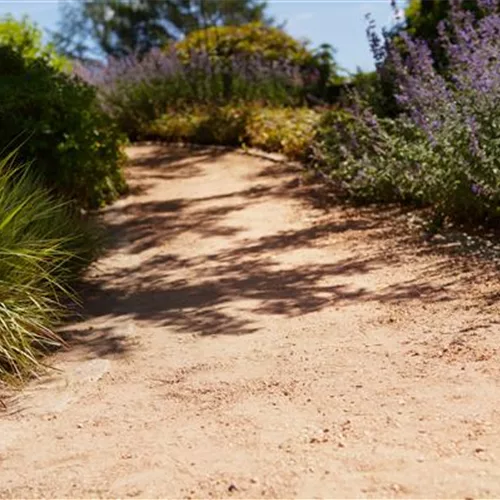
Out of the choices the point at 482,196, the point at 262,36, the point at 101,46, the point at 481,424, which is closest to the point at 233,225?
the point at 482,196

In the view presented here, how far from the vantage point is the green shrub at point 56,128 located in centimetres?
834

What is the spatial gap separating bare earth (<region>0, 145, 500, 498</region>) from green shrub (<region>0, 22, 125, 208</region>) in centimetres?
113

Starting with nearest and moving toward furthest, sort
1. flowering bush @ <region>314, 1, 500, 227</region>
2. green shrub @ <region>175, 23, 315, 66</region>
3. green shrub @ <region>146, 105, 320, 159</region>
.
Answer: flowering bush @ <region>314, 1, 500, 227</region> → green shrub @ <region>146, 105, 320, 159</region> → green shrub @ <region>175, 23, 315, 66</region>

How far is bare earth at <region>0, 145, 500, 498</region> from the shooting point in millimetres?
3438

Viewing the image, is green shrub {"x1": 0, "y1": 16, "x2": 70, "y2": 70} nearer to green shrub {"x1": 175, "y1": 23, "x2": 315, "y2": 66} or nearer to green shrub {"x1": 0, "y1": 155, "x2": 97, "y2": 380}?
green shrub {"x1": 0, "y1": 155, "x2": 97, "y2": 380}

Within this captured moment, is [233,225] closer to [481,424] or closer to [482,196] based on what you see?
[482,196]

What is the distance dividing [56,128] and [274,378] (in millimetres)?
4863

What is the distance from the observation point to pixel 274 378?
14.8 feet

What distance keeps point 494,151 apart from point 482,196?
0.45 metres

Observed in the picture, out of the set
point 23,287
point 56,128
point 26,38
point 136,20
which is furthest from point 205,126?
point 136,20

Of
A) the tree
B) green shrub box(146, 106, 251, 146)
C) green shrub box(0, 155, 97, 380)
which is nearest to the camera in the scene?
green shrub box(0, 155, 97, 380)

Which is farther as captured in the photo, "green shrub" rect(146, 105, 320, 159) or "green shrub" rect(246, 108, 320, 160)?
"green shrub" rect(146, 105, 320, 159)

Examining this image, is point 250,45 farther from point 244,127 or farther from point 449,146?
point 449,146

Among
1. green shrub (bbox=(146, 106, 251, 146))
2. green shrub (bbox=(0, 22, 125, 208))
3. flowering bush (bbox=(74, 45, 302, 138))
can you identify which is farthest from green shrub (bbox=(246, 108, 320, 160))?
green shrub (bbox=(0, 22, 125, 208))
